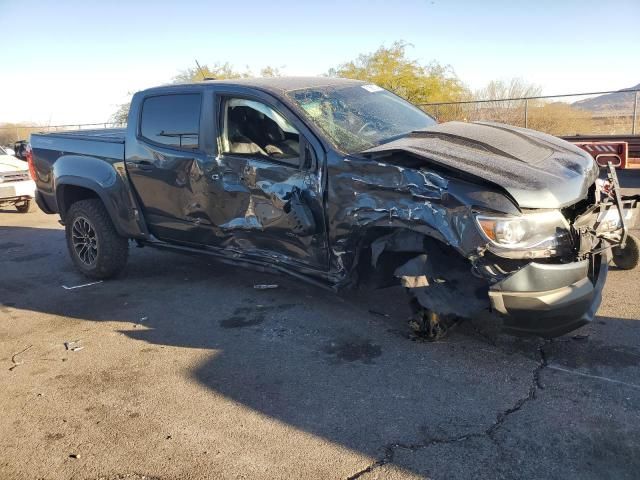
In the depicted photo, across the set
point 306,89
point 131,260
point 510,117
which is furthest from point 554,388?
point 510,117

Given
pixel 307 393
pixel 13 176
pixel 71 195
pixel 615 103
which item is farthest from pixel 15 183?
pixel 615 103

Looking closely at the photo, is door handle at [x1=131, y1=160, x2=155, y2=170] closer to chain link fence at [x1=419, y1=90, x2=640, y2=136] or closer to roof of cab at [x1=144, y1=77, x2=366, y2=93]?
roof of cab at [x1=144, y1=77, x2=366, y2=93]

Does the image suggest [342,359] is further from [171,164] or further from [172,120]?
[172,120]

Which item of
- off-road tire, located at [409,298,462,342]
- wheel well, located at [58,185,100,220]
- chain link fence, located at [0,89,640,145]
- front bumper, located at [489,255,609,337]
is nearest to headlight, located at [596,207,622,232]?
front bumper, located at [489,255,609,337]

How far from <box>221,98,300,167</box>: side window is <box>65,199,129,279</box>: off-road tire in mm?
1886

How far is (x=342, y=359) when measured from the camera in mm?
3791

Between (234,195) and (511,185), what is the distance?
2263 mm

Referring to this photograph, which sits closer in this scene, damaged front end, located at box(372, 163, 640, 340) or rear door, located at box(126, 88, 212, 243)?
damaged front end, located at box(372, 163, 640, 340)

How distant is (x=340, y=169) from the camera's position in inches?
154

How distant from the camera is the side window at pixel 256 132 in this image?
14.3ft

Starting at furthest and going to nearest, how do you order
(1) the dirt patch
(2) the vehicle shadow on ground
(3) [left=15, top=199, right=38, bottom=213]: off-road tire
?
1. (3) [left=15, top=199, right=38, bottom=213]: off-road tire
2. (1) the dirt patch
3. (2) the vehicle shadow on ground

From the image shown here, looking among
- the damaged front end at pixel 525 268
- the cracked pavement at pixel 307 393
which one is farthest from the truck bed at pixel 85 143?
the damaged front end at pixel 525 268

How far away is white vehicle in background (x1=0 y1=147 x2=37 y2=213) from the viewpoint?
34.3ft

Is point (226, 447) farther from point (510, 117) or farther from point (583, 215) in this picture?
point (510, 117)
